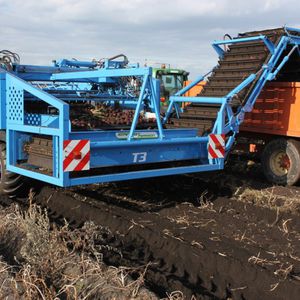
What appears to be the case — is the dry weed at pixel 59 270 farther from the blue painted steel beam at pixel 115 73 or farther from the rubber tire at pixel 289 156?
the rubber tire at pixel 289 156

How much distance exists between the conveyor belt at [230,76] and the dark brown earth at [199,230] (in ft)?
3.31

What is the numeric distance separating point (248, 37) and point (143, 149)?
334cm

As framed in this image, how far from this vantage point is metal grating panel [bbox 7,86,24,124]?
215 inches

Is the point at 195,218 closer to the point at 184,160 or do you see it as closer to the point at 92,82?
the point at 184,160

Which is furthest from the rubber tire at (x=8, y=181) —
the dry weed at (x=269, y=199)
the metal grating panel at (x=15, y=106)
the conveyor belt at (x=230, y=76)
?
the dry weed at (x=269, y=199)

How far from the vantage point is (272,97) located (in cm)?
780

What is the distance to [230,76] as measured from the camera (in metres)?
7.61

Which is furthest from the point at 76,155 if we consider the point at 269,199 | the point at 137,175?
the point at 269,199

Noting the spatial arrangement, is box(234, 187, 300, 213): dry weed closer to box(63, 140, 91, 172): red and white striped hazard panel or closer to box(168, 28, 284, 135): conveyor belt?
box(168, 28, 284, 135): conveyor belt

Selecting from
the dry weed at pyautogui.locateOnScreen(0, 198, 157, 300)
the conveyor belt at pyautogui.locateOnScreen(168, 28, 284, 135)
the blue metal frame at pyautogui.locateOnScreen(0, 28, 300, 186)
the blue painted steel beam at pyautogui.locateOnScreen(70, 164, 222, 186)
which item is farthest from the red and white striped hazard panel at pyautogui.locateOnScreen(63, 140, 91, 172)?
the conveyor belt at pyautogui.locateOnScreen(168, 28, 284, 135)

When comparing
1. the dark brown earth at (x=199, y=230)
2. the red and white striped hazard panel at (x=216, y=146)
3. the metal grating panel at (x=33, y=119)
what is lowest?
the dark brown earth at (x=199, y=230)

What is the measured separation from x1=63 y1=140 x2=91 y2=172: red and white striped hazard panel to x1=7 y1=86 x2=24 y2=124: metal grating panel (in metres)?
0.96

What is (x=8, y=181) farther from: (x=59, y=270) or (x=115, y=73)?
(x=59, y=270)

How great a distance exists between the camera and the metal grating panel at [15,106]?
215 inches
